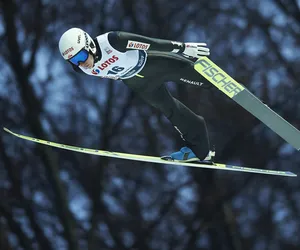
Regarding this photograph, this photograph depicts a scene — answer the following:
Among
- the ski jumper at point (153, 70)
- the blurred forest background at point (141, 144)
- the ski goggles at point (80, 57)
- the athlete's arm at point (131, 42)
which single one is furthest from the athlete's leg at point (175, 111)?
the blurred forest background at point (141, 144)

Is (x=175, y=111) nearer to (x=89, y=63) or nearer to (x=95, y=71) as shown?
(x=95, y=71)

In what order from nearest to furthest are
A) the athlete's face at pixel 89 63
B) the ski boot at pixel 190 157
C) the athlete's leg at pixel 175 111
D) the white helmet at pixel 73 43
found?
the white helmet at pixel 73 43 < the athlete's face at pixel 89 63 < the athlete's leg at pixel 175 111 < the ski boot at pixel 190 157

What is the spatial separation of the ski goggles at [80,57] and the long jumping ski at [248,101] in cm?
123

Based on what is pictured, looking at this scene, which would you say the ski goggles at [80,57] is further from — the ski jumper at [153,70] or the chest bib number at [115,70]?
the chest bib number at [115,70]

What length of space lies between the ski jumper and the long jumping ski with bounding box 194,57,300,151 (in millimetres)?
312

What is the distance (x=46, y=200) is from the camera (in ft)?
53.4

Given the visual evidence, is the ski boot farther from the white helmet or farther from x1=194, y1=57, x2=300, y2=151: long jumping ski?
the white helmet

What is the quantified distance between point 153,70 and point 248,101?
1.13 m

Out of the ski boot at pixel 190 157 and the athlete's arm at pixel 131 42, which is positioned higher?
the athlete's arm at pixel 131 42

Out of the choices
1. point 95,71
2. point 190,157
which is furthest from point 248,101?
point 95,71

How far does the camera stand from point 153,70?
7910 mm

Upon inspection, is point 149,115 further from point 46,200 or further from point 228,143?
point 46,200

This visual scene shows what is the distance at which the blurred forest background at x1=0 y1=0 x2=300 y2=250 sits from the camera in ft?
50.2

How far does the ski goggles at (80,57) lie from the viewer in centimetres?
740
